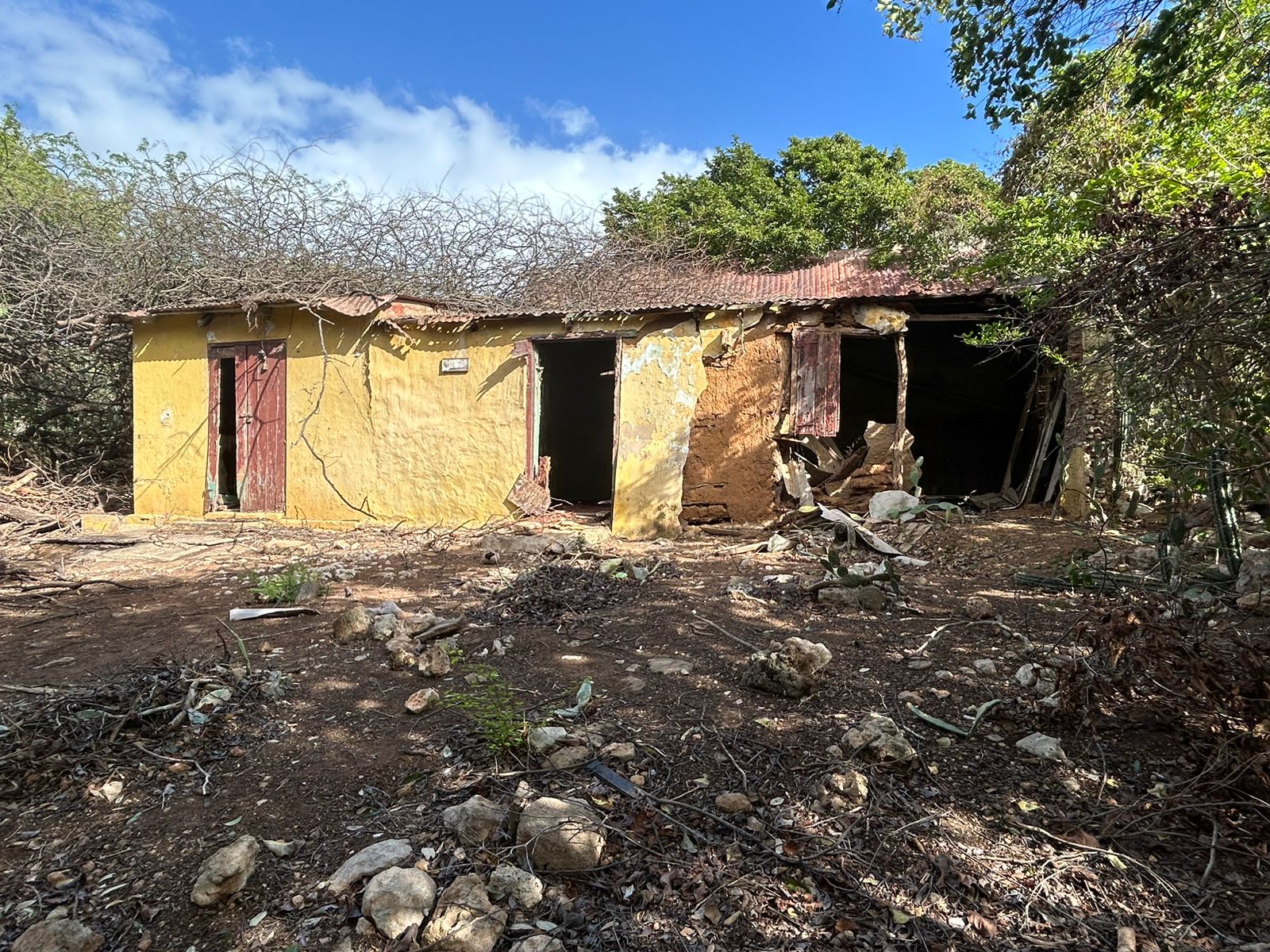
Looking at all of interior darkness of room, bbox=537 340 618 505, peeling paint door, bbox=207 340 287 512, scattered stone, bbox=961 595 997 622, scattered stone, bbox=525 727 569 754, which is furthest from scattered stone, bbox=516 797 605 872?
interior darkness of room, bbox=537 340 618 505

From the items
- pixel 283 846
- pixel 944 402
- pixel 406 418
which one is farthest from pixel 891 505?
pixel 283 846

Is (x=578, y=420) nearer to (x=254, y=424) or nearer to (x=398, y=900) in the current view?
(x=254, y=424)

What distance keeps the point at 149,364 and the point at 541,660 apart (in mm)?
8721

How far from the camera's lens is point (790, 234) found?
45.4 feet

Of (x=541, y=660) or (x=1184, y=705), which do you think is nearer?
(x=1184, y=705)

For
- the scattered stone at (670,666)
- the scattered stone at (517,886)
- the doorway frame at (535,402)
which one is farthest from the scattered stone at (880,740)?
the doorway frame at (535,402)

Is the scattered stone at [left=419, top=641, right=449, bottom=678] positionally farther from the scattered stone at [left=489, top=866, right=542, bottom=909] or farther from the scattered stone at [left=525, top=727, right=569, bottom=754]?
the scattered stone at [left=489, top=866, right=542, bottom=909]

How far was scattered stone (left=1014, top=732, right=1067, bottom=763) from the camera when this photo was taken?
7.95ft

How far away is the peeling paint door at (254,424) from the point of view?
8938 mm

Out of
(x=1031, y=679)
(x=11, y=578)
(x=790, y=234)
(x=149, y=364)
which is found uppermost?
(x=790, y=234)

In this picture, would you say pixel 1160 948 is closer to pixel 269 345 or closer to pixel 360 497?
pixel 360 497

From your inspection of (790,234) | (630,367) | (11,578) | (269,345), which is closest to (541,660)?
(630,367)

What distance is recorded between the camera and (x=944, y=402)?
433 inches

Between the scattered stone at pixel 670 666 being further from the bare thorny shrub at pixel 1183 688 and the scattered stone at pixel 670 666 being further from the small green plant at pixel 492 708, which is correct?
the bare thorny shrub at pixel 1183 688
